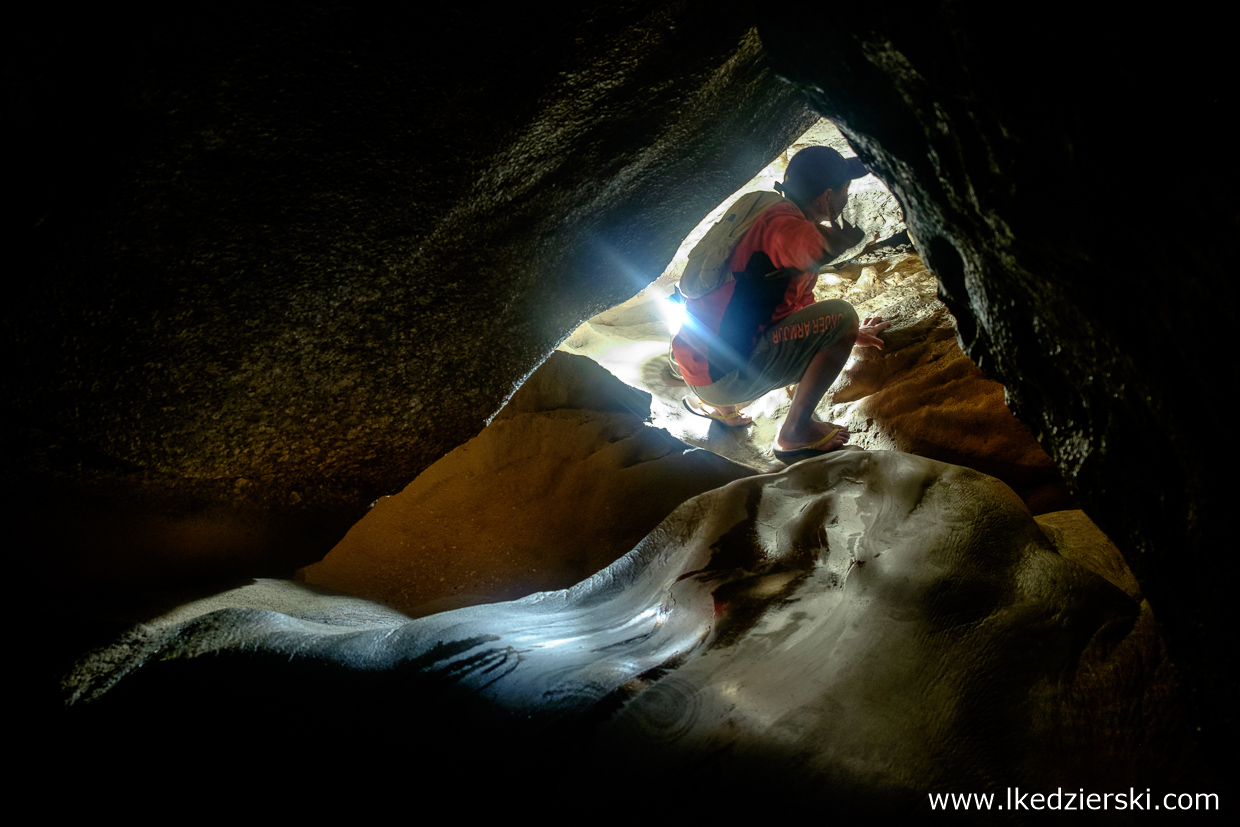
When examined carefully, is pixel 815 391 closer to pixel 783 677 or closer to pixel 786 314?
pixel 786 314

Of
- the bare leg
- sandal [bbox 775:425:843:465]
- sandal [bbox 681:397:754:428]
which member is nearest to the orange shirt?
the bare leg

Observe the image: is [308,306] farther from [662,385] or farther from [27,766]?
[662,385]

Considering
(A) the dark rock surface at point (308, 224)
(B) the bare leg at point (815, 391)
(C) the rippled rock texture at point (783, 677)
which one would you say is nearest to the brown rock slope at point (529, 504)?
(B) the bare leg at point (815, 391)

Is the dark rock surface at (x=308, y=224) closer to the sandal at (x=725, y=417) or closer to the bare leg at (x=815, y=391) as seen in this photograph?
the bare leg at (x=815, y=391)

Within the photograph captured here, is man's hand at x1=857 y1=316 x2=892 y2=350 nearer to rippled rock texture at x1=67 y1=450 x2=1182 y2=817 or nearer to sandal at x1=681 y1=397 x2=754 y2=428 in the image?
sandal at x1=681 y1=397 x2=754 y2=428

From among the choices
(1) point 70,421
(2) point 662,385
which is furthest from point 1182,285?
(2) point 662,385

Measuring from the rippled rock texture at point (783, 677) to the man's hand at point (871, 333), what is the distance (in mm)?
2621

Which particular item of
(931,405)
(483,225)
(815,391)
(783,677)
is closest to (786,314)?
(815,391)

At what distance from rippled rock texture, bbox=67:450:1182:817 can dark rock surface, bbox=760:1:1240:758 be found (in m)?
0.36

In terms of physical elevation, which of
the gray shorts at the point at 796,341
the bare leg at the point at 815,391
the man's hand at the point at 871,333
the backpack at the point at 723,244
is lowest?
the man's hand at the point at 871,333

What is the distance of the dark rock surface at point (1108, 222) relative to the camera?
83 centimetres

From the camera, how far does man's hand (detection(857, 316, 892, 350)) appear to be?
4586 mm

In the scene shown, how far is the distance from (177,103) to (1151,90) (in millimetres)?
1969

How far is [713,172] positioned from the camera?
105 inches
